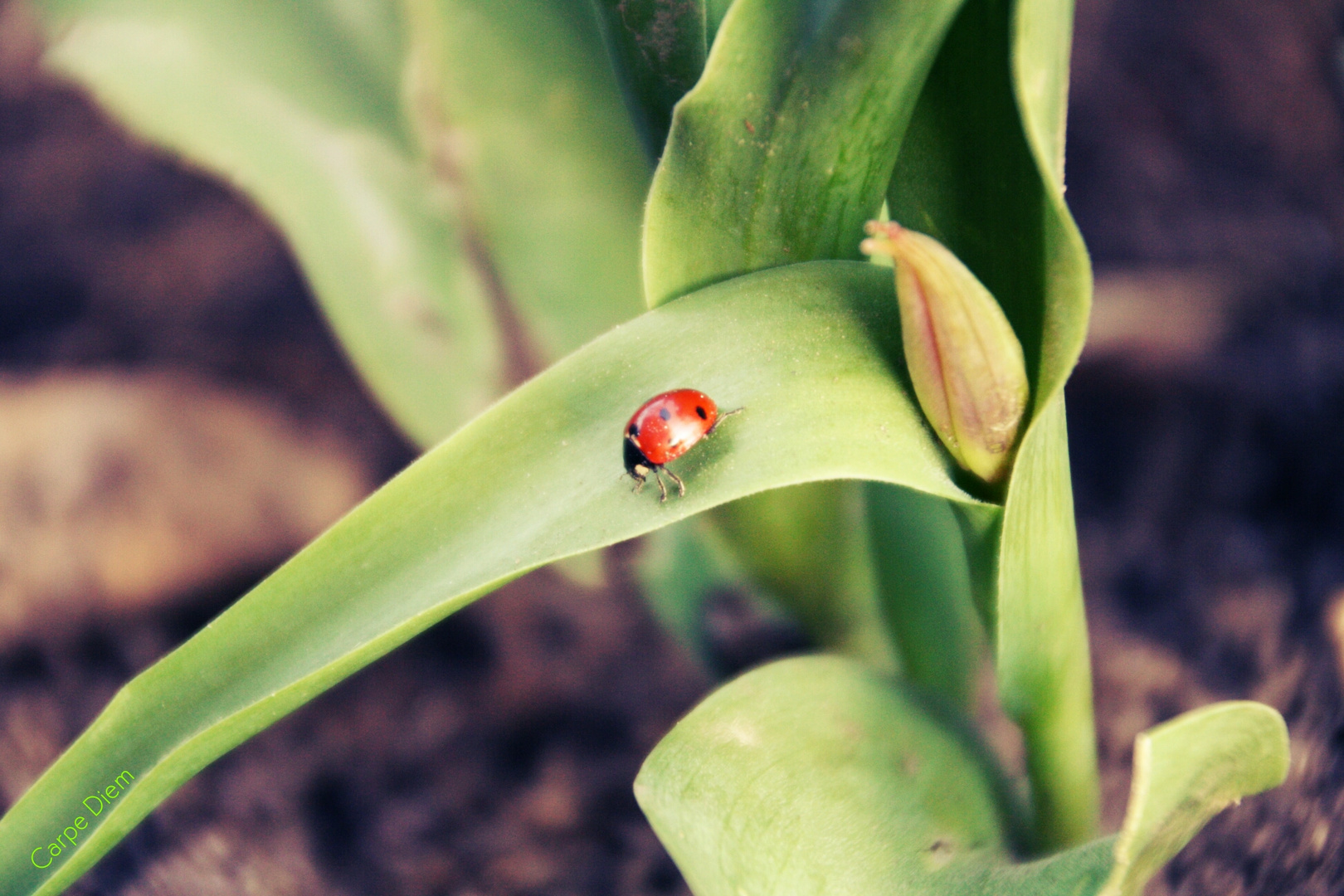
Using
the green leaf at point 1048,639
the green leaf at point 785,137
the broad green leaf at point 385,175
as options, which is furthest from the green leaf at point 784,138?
the broad green leaf at point 385,175

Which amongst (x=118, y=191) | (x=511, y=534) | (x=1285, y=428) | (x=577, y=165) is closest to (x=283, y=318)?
(x=118, y=191)

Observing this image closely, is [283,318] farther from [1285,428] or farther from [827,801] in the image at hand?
[1285,428]

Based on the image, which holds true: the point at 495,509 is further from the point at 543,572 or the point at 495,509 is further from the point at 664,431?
the point at 543,572

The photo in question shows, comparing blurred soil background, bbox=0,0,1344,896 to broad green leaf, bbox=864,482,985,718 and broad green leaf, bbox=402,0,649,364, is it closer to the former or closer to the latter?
broad green leaf, bbox=864,482,985,718

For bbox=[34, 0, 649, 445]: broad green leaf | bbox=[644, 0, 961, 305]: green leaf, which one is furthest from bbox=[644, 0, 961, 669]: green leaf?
bbox=[34, 0, 649, 445]: broad green leaf

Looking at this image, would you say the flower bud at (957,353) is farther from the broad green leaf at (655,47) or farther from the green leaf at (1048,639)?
the broad green leaf at (655,47)

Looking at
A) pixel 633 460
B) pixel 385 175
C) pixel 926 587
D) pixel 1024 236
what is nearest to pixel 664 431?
pixel 633 460
